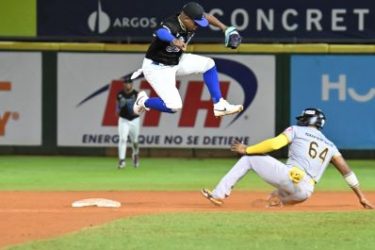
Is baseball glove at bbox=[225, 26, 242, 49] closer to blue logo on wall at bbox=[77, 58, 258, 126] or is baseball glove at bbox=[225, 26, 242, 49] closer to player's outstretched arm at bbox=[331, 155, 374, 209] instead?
player's outstretched arm at bbox=[331, 155, 374, 209]

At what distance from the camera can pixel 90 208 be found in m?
12.3

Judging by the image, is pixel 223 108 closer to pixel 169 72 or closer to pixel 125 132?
pixel 169 72

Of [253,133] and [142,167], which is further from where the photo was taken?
[253,133]

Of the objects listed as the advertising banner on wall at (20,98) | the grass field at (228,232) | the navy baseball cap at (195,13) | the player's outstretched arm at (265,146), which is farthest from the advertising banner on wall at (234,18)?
the navy baseball cap at (195,13)

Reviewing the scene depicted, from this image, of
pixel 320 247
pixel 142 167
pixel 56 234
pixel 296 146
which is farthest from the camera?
pixel 142 167

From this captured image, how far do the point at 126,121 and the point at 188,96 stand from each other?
265 cm

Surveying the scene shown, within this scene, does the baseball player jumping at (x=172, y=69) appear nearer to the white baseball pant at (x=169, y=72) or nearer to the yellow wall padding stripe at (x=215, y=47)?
the white baseball pant at (x=169, y=72)

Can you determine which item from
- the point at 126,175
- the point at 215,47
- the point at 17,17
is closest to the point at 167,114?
the point at 215,47

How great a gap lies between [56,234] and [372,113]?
12516mm

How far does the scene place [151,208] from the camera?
41.5 feet

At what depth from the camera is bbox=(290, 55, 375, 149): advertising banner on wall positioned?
21.3 m

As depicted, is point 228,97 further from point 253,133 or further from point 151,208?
point 151,208

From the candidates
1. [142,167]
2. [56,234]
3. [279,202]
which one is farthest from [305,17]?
[56,234]

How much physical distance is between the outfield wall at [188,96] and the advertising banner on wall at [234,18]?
1.06 feet
